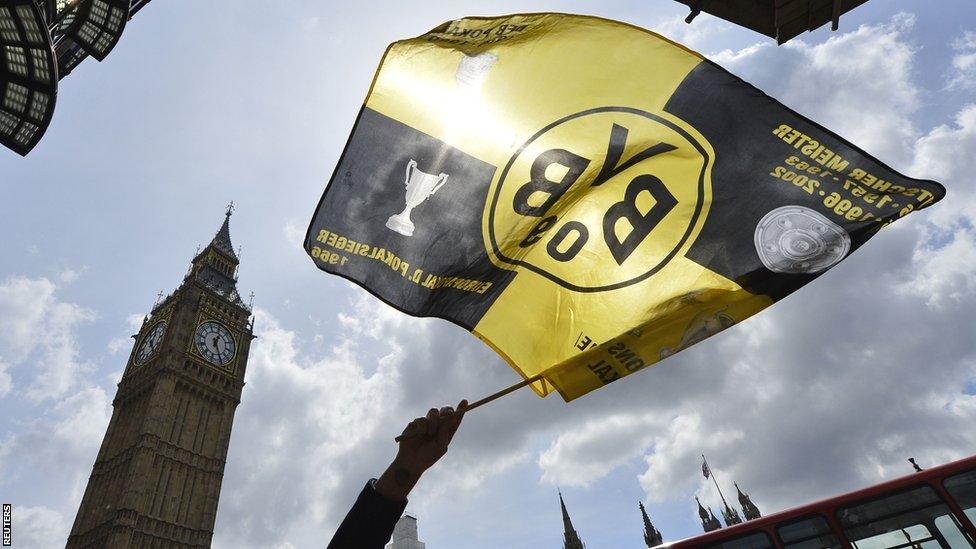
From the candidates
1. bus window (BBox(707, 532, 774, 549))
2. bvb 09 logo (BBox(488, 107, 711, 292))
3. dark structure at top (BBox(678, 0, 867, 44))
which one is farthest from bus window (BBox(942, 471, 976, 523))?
bvb 09 logo (BBox(488, 107, 711, 292))

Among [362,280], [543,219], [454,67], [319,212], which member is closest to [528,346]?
[543,219]

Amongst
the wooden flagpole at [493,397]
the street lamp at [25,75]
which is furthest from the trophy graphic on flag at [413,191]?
the street lamp at [25,75]

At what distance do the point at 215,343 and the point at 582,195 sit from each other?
59059 mm

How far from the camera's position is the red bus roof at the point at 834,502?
324 inches

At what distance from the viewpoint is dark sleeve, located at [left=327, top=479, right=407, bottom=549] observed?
2447 millimetres

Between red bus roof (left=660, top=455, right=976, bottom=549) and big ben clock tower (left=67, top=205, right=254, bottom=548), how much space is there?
47107mm

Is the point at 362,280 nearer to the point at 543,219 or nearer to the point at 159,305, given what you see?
the point at 543,219

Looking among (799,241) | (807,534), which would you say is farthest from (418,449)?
(807,534)

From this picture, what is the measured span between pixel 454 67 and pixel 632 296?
2.89m

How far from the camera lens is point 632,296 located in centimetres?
427

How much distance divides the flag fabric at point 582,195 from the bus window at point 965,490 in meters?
7.20

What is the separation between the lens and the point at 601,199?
4699 mm

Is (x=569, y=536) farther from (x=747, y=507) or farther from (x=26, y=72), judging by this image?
(x=26, y=72)

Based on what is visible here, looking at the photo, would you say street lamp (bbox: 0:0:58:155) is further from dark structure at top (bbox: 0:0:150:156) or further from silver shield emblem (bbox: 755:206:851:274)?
silver shield emblem (bbox: 755:206:851:274)
